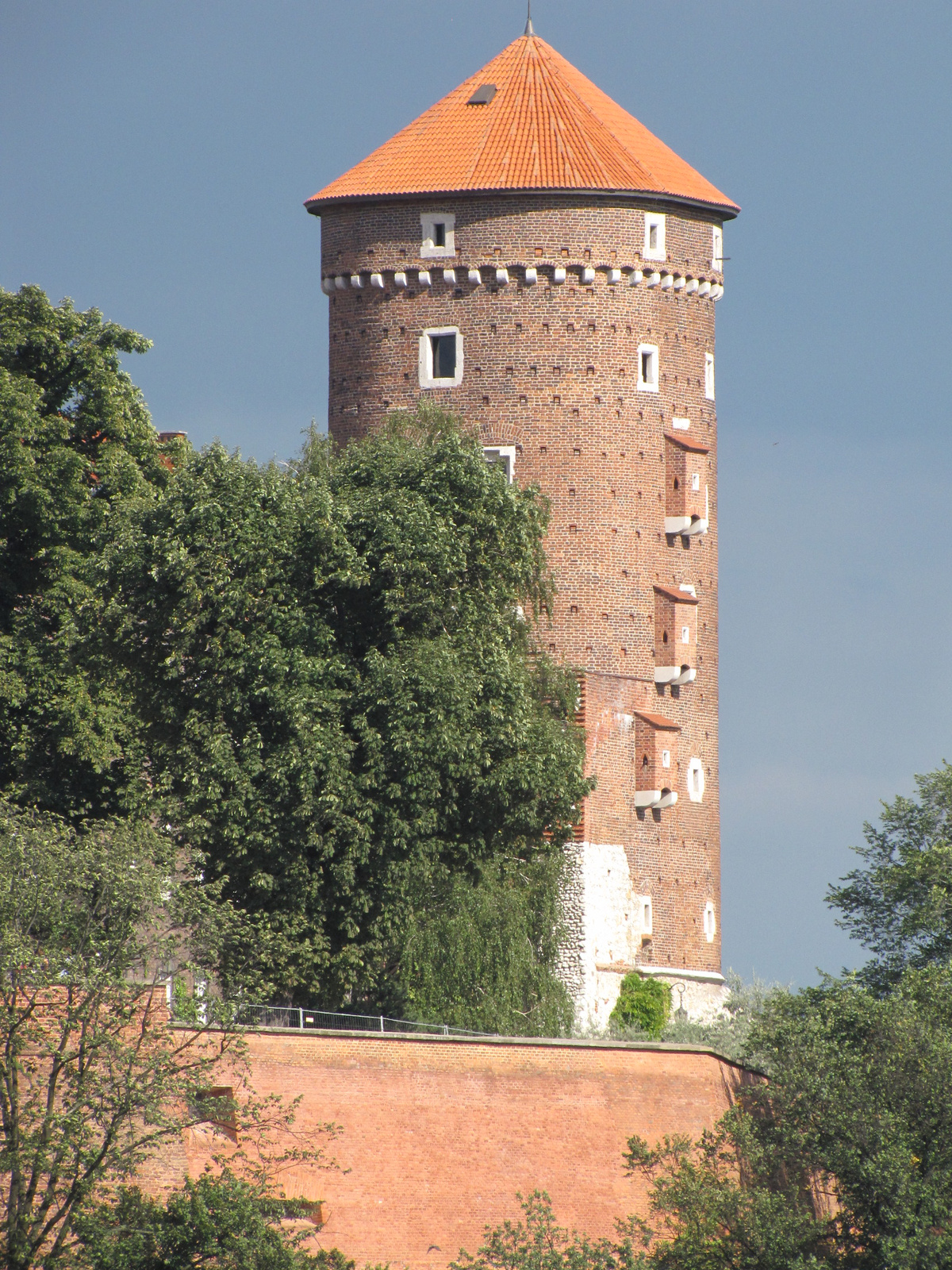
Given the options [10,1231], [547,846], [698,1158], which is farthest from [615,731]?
[10,1231]

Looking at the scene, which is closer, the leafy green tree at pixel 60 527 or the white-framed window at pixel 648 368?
the leafy green tree at pixel 60 527

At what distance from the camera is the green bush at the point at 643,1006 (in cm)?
5562

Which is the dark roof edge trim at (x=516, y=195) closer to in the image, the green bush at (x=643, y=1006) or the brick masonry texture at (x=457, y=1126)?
the green bush at (x=643, y=1006)

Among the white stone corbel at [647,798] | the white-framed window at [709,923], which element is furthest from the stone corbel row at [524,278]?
the white-framed window at [709,923]

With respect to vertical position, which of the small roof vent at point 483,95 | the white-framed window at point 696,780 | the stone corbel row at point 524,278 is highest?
the small roof vent at point 483,95

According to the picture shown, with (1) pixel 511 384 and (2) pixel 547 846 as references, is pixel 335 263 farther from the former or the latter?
(2) pixel 547 846

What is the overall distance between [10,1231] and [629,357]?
97.7ft

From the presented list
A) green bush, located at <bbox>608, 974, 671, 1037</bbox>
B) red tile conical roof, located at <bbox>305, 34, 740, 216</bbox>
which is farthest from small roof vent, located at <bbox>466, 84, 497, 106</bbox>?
green bush, located at <bbox>608, 974, 671, 1037</bbox>

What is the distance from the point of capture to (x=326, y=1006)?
47.2 meters

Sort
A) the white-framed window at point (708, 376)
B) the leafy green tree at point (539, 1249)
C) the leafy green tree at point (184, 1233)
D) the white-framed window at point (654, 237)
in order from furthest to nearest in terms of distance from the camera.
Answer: the white-framed window at point (708, 376) < the white-framed window at point (654, 237) < the leafy green tree at point (539, 1249) < the leafy green tree at point (184, 1233)

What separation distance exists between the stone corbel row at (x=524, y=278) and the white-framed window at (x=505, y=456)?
350cm

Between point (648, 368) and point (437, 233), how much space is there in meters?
5.28

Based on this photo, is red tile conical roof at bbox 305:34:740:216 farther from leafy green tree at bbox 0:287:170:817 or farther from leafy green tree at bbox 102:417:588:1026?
leafy green tree at bbox 102:417:588:1026

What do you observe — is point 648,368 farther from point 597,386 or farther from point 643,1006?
point 643,1006
